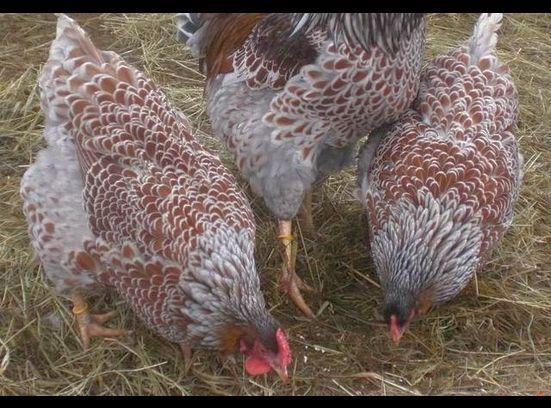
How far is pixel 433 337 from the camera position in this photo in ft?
10.8

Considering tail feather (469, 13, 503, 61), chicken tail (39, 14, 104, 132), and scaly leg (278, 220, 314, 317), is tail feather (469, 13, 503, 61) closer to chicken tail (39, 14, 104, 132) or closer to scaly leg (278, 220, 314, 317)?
scaly leg (278, 220, 314, 317)

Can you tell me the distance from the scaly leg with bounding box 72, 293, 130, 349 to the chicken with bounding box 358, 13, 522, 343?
1293mm

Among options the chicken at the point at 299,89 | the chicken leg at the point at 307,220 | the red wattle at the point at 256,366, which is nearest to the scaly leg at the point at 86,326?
the red wattle at the point at 256,366

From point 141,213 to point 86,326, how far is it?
30.7 inches

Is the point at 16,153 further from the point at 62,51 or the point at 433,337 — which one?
the point at 433,337

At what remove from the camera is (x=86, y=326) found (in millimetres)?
3199

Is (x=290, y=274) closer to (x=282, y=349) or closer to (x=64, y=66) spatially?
(x=282, y=349)

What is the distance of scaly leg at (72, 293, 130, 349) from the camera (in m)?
3.16

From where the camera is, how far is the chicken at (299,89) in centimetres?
303

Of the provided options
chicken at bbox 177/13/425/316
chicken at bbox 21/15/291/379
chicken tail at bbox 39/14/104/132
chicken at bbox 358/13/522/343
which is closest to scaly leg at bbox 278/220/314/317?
chicken at bbox 177/13/425/316

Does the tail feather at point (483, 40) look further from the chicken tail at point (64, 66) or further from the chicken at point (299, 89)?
the chicken tail at point (64, 66)

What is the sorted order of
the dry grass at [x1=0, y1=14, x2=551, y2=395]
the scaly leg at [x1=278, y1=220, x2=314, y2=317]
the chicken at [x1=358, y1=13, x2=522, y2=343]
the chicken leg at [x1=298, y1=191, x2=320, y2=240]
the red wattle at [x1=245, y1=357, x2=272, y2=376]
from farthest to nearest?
the chicken leg at [x1=298, y1=191, x2=320, y2=240] < the scaly leg at [x1=278, y1=220, x2=314, y2=317] < the dry grass at [x1=0, y1=14, x2=551, y2=395] < the chicken at [x1=358, y1=13, x2=522, y2=343] < the red wattle at [x1=245, y1=357, x2=272, y2=376]

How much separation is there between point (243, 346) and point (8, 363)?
1.12 metres
